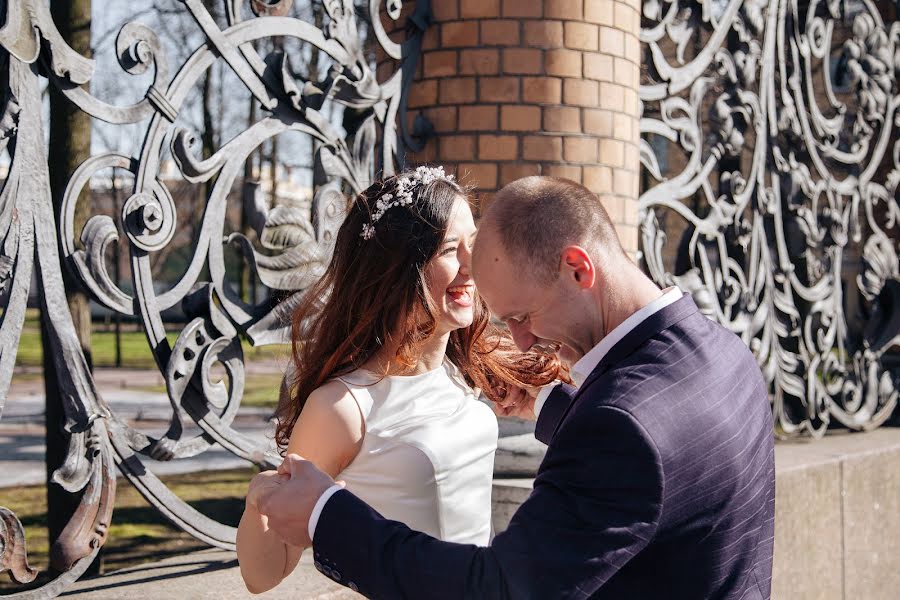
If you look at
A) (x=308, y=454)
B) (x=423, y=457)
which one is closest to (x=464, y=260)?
(x=423, y=457)

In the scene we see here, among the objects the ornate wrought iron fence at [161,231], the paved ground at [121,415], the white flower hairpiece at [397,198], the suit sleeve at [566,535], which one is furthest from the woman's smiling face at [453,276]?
the paved ground at [121,415]

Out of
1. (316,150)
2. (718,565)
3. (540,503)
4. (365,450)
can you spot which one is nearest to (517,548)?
(540,503)

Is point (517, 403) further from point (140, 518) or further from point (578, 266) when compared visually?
point (140, 518)

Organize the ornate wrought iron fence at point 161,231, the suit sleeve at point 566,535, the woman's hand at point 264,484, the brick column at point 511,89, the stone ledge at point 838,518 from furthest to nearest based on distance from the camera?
the stone ledge at point 838,518 < the brick column at point 511,89 < the ornate wrought iron fence at point 161,231 < the woman's hand at point 264,484 < the suit sleeve at point 566,535

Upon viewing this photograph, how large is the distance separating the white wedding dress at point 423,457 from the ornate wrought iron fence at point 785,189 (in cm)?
234

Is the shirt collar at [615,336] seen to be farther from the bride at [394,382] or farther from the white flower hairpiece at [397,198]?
the white flower hairpiece at [397,198]

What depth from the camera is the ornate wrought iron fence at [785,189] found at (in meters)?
5.09

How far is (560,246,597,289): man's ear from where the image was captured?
1.98 meters

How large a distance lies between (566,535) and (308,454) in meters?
0.83

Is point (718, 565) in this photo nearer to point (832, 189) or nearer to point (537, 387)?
point (537, 387)

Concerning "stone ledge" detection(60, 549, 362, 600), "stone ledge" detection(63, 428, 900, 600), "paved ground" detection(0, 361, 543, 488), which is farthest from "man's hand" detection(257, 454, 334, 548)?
"paved ground" detection(0, 361, 543, 488)

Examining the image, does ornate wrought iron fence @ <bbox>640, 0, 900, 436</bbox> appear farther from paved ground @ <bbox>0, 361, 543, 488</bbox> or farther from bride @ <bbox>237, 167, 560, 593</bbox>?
bride @ <bbox>237, 167, 560, 593</bbox>

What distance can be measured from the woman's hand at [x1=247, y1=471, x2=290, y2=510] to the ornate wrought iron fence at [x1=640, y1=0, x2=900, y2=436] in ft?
9.87

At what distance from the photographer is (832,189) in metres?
6.15
